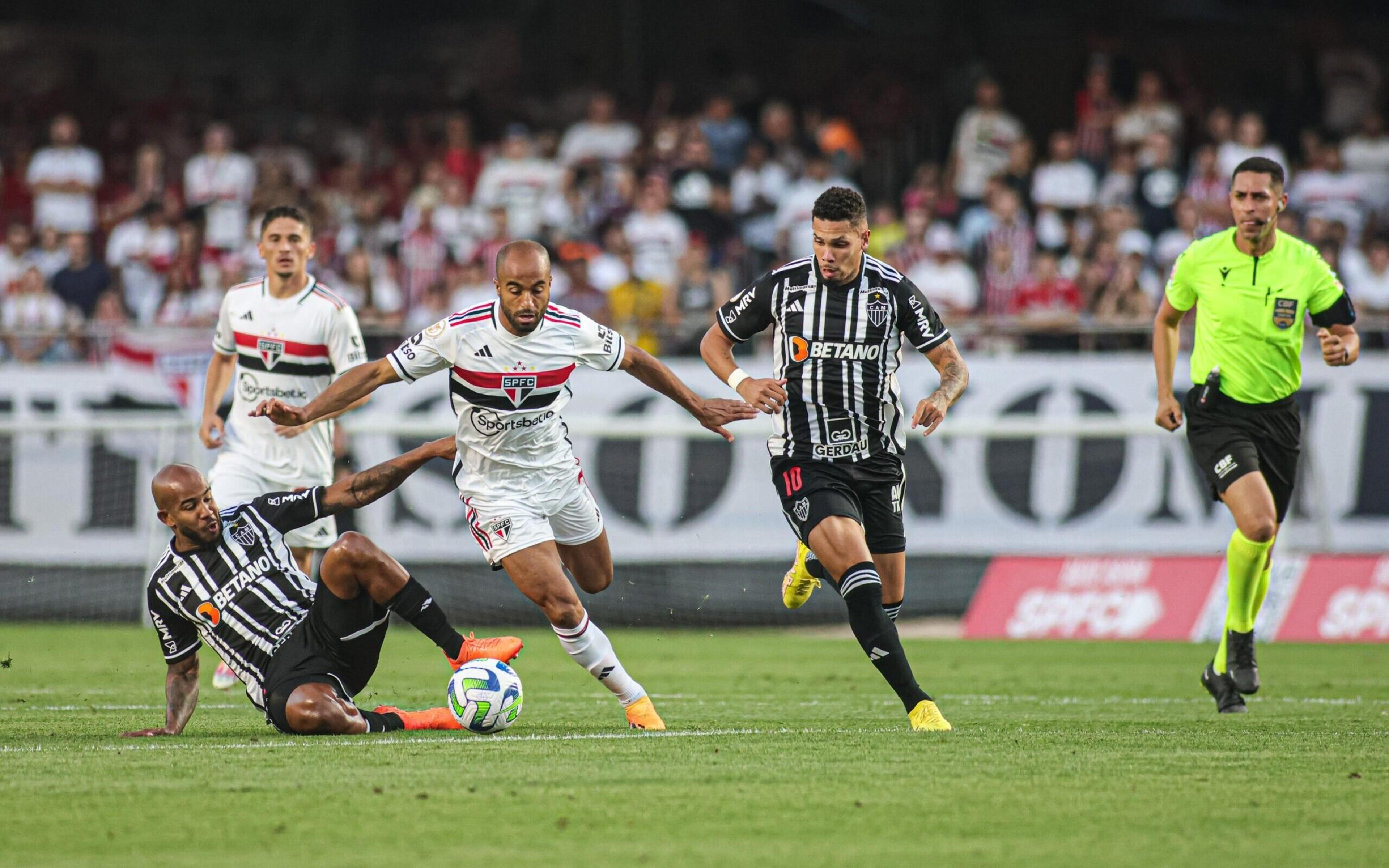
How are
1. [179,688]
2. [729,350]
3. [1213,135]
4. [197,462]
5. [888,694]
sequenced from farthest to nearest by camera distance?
[1213,135] → [197,462] → [888,694] → [729,350] → [179,688]

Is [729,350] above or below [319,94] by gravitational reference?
below

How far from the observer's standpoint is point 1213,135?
18.2 metres

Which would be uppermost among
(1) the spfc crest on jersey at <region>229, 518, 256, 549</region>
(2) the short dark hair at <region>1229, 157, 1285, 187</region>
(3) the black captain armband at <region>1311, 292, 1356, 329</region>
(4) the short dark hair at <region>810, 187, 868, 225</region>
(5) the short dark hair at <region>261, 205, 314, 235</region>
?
(2) the short dark hair at <region>1229, 157, 1285, 187</region>

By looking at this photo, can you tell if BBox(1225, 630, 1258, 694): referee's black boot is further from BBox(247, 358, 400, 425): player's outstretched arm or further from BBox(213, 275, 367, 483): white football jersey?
BBox(213, 275, 367, 483): white football jersey

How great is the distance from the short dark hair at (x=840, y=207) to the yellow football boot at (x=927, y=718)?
217cm

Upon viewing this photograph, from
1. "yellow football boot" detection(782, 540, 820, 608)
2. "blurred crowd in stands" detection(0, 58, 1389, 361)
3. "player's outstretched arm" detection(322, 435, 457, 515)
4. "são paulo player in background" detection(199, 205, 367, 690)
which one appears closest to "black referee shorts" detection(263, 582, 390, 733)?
"player's outstretched arm" detection(322, 435, 457, 515)

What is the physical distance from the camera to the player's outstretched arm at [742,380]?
7762 millimetres

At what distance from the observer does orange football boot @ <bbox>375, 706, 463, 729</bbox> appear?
25.6ft

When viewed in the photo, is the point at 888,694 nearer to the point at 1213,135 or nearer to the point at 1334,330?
the point at 1334,330

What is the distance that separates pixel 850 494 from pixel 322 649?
2.48 metres

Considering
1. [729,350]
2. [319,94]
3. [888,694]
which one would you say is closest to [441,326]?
[729,350]

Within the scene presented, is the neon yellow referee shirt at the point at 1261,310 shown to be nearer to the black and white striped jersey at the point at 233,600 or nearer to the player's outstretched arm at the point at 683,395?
the player's outstretched arm at the point at 683,395

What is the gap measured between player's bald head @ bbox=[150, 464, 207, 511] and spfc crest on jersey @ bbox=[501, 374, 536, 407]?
1.40 meters

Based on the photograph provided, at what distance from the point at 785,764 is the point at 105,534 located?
394 inches
